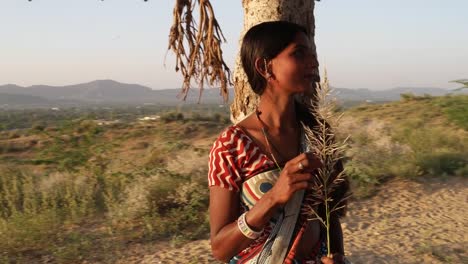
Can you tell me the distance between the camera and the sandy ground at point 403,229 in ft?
15.3

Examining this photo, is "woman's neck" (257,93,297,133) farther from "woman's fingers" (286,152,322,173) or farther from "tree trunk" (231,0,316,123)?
"tree trunk" (231,0,316,123)

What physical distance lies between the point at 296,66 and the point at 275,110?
220mm

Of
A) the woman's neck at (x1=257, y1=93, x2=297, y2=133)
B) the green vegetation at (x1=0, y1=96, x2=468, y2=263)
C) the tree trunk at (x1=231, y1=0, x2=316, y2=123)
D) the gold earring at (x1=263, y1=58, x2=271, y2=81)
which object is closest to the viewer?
the gold earring at (x1=263, y1=58, x2=271, y2=81)

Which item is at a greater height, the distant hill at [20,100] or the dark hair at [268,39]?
the dark hair at [268,39]

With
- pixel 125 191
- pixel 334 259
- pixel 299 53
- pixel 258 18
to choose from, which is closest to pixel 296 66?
pixel 299 53

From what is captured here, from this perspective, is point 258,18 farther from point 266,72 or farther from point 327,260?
point 327,260

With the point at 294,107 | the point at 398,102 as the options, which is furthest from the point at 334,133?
the point at 398,102

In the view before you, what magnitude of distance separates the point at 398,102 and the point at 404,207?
15.3m

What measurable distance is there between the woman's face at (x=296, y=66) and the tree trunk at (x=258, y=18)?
5.95ft

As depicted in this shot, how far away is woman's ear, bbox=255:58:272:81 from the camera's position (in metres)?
1.76

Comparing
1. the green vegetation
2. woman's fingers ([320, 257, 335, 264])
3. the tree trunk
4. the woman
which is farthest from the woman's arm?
the green vegetation

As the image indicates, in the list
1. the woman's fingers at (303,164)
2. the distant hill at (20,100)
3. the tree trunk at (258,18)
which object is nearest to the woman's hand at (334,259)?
the woman's fingers at (303,164)

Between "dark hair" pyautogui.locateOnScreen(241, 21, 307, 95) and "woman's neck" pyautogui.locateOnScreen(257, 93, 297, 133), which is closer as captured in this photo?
"dark hair" pyautogui.locateOnScreen(241, 21, 307, 95)

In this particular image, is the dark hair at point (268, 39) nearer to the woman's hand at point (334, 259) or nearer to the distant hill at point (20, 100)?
the woman's hand at point (334, 259)
